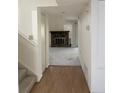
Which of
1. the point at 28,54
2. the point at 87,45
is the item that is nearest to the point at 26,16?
the point at 28,54

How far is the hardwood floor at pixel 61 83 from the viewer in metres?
4.44

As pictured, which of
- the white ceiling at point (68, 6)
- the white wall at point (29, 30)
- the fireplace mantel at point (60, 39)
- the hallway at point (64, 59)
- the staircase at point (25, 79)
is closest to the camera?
the staircase at point (25, 79)

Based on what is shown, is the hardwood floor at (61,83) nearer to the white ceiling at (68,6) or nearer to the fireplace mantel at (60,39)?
the white ceiling at (68,6)

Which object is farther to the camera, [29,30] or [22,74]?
[29,30]

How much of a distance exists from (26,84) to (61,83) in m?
1.14

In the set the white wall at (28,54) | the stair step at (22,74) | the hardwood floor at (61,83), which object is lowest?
the hardwood floor at (61,83)

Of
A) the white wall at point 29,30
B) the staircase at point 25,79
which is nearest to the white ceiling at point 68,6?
the white wall at point 29,30

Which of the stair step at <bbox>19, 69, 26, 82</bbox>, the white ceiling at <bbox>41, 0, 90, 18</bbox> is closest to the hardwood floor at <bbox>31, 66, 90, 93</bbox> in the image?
the stair step at <bbox>19, 69, 26, 82</bbox>

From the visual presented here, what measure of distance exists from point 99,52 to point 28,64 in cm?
221

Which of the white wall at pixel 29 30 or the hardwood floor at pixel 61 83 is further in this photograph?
the white wall at pixel 29 30

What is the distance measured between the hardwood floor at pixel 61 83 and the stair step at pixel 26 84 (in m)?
0.16

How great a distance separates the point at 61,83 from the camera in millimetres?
5082

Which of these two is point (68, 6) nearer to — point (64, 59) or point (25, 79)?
point (25, 79)
